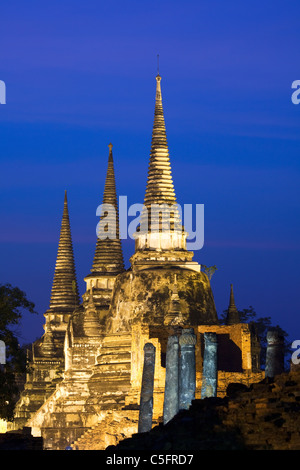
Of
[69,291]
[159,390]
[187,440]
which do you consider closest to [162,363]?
[159,390]

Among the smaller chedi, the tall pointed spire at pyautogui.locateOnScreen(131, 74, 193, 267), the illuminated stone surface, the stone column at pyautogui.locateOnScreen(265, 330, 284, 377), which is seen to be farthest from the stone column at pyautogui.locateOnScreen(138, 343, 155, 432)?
the illuminated stone surface

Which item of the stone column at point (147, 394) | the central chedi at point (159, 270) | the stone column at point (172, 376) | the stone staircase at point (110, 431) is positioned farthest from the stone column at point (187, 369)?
the central chedi at point (159, 270)

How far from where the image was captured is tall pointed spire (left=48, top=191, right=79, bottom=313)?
72.5 m

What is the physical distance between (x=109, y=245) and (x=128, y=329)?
7612 millimetres

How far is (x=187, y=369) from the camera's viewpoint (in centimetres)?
3784

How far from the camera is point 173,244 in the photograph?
6181 centimetres


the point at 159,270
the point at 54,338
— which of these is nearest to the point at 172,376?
the point at 159,270

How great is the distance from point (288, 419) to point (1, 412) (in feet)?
51.3

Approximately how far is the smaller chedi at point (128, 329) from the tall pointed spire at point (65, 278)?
4.00m

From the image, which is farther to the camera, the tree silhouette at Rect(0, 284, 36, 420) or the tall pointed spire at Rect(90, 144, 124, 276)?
the tall pointed spire at Rect(90, 144, 124, 276)

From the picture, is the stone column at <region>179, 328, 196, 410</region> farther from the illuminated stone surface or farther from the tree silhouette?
the illuminated stone surface

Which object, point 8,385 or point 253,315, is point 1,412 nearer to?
point 8,385

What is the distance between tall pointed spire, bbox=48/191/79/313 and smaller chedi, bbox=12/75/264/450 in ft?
13.1

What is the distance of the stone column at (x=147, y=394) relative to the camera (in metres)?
37.7
